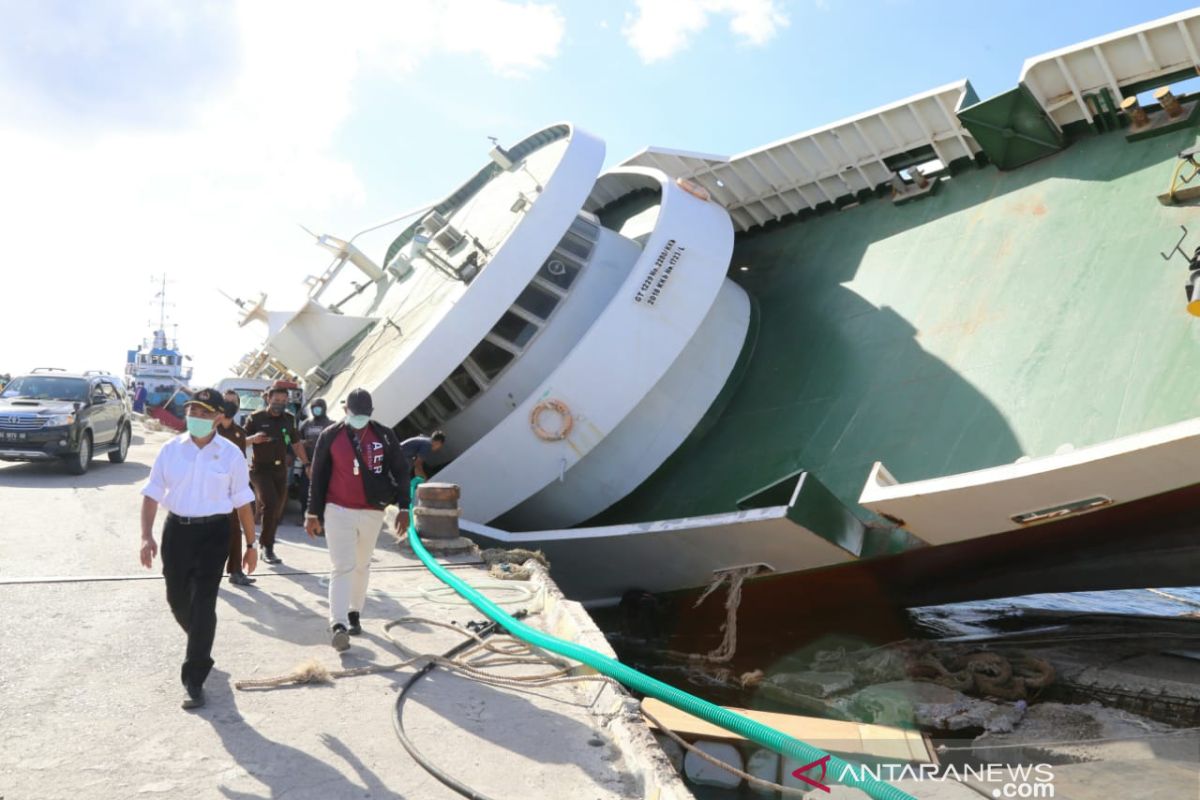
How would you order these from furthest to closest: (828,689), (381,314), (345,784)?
(381,314) → (828,689) → (345,784)

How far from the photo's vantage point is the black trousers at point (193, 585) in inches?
179

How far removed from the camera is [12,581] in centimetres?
693

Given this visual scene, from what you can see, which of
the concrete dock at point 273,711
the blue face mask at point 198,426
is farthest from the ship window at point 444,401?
the blue face mask at point 198,426

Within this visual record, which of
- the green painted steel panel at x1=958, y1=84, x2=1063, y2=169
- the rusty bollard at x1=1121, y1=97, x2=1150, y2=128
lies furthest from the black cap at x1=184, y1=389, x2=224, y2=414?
the rusty bollard at x1=1121, y1=97, x2=1150, y2=128

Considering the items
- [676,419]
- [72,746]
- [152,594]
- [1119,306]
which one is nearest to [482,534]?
[676,419]

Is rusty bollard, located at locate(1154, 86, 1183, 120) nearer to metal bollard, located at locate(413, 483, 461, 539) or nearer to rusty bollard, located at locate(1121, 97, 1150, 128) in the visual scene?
rusty bollard, located at locate(1121, 97, 1150, 128)

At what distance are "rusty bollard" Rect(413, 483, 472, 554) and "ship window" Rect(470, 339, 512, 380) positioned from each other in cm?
191

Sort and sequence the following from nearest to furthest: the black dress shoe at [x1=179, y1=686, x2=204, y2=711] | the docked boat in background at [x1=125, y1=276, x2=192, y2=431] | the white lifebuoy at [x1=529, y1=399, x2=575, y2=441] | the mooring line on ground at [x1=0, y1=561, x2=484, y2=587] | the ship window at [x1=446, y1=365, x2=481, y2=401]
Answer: the black dress shoe at [x1=179, y1=686, x2=204, y2=711]
the mooring line on ground at [x1=0, y1=561, x2=484, y2=587]
the white lifebuoy at [x1=529, y1=399, x2=575, y2=441]
the ship window at [x1=446, y1=365, x2=481, y2=401]
the docked boat in background at [x1=125, y1=276, x2=192, y2=431]

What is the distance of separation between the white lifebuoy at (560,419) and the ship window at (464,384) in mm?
1429

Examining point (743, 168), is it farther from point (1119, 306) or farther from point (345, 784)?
point (345, 784)

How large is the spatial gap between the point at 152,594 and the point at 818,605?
6.02m

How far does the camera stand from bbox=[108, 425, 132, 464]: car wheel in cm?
1648

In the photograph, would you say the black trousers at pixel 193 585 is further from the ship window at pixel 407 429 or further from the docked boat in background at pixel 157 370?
the docked boat in background at pixel 157 370

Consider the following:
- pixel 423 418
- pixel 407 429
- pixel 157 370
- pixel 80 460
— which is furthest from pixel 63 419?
pixel 157 370
